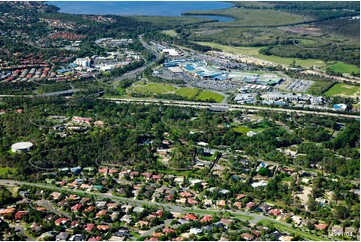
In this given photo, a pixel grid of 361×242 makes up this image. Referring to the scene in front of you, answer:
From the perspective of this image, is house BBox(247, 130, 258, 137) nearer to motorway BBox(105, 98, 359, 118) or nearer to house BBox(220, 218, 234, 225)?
motorway BBox(105, 98, 359, 118)

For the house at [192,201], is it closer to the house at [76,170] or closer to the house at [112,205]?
the house at [112,205]

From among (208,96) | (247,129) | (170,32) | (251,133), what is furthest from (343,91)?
(170,32)

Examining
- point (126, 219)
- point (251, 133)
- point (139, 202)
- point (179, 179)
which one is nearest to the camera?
point (126, 219)

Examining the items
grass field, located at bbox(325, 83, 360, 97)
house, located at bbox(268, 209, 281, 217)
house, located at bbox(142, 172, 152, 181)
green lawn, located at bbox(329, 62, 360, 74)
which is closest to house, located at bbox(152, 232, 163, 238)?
house, located at bbox(268, 209, 281, 217)

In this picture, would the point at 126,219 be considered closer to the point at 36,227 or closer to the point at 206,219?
the point at 206,219

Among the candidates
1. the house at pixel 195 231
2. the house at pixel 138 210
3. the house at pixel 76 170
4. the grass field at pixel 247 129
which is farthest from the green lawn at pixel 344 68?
the house at pixel 195 231

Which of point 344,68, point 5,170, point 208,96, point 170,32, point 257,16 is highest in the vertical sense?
point 257,16
